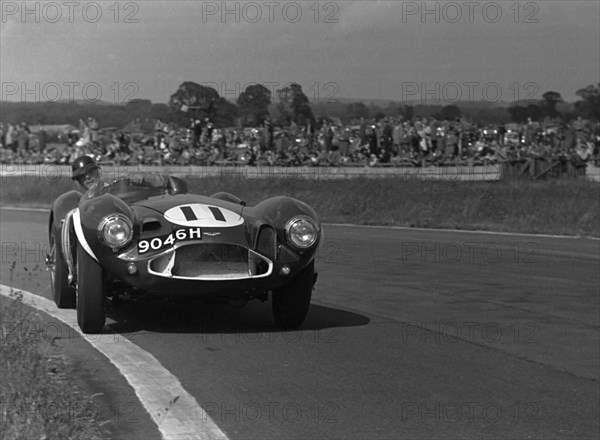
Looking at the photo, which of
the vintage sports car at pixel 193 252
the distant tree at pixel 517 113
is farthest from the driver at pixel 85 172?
the distant tree at pixel 517 113

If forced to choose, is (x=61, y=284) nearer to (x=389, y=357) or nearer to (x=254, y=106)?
(x=389, y=357)

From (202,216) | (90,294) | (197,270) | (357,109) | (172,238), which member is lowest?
(90,294)

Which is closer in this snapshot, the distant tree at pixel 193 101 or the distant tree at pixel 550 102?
the distant tree at pixel 193 101

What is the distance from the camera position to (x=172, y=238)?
724 cm

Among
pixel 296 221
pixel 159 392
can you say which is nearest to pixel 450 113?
pixel 296 221

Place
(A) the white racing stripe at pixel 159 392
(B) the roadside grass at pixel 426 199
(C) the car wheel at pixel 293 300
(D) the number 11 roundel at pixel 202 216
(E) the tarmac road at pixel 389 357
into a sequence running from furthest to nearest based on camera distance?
(B) the roadside grass at pixel 426 199 < (C) the car wheel at pixel 293 300 < (D) the number 11 roundel at pixel 202 216 < (E) the tarmac road at pixel 389 357 < (A) the white racing stripe at pixel 159 392

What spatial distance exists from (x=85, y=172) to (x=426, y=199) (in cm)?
1766

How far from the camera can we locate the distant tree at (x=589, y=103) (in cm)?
4162

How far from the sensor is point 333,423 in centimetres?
517

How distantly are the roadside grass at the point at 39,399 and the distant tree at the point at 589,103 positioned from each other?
3764cm

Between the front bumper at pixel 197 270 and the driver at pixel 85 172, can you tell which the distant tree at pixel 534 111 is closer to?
the driver at pixel 85 172

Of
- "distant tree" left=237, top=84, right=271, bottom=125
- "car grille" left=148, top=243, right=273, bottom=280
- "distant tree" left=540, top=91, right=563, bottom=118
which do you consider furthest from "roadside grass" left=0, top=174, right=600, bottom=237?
"distant tree" left=540, top=91, right=563, bottom=118

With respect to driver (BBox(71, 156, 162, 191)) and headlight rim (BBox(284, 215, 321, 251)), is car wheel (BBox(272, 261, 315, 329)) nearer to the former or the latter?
headlight rim (BBox(284, 215, 321, 251))

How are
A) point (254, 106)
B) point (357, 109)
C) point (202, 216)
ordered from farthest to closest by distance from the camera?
point (357, 109), point (254, 106), point (202, 216)
